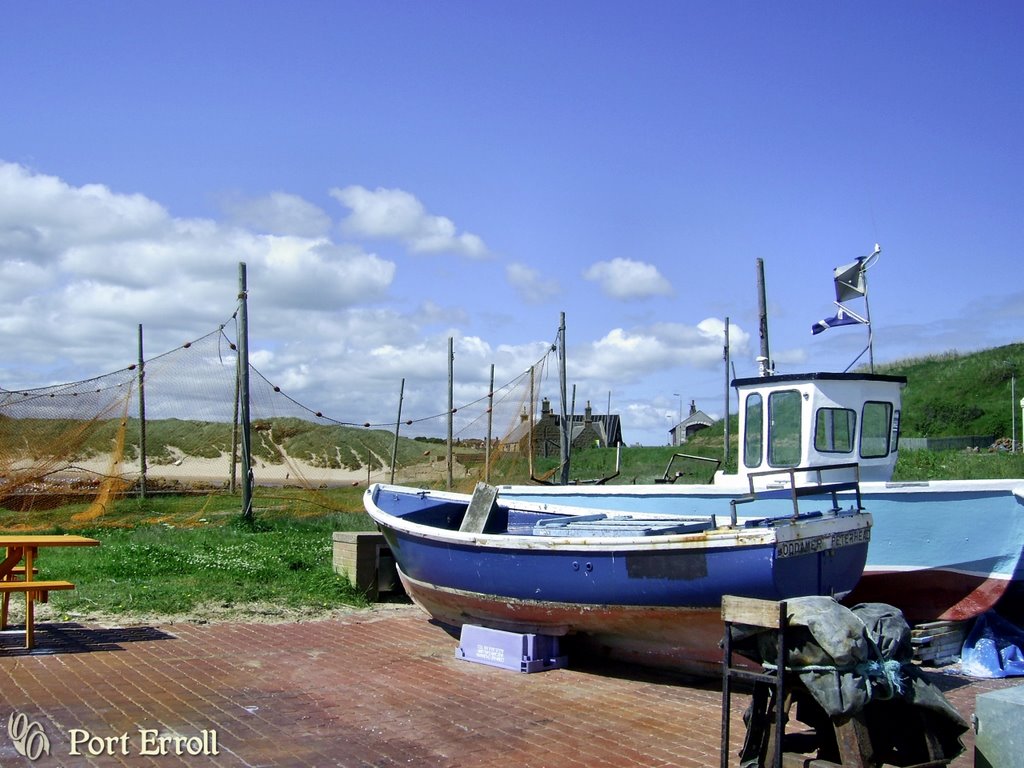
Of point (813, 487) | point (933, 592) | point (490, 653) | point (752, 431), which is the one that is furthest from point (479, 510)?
point (933, 592)

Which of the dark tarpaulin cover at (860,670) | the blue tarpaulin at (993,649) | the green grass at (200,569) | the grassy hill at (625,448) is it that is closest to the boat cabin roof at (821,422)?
the blue tarpaulin at (993,649)

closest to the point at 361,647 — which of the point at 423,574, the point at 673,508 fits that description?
the point at 423,574

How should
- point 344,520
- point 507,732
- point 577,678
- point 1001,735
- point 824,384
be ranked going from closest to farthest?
point 1001,735
point 507,732
point 577,678
point 824,384
point 344,520

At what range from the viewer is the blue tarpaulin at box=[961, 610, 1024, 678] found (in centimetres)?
807

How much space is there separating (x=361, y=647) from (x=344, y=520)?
8.08 metres

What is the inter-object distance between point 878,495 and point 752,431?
2103 mm

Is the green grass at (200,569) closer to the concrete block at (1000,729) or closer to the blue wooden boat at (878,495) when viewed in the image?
the blue wooden boat at (878,495)

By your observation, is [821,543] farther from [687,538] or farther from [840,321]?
[840,321]

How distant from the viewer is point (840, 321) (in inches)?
465

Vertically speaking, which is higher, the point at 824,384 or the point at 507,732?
the point at 824,384

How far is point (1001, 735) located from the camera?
14.0 feet

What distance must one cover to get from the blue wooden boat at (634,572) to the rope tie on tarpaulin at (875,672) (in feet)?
5.97

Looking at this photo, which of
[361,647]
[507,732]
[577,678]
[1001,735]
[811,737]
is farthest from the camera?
[361,647]

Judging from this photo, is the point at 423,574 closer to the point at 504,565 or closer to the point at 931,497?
the point at 504,565
